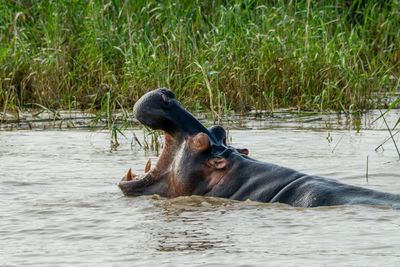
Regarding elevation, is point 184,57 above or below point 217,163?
above

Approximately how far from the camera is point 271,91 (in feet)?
26.1

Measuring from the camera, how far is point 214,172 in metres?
3.76

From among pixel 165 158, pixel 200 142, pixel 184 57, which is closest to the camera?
pixel 200 142

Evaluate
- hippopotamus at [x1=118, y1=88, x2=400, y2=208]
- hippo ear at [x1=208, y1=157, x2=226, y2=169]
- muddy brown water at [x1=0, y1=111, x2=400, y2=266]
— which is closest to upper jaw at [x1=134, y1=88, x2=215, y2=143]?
hippopotamus at [x1=118, y1=88, x2=400, y2=208]

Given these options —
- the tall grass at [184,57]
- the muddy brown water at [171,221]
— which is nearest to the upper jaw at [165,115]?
the muddy brown water at [171,221]

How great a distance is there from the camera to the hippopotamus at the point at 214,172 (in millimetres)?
3582

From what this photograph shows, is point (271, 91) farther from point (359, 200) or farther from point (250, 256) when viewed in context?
point (250, 256)

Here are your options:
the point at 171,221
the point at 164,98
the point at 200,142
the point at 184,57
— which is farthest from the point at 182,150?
the point at 184,57

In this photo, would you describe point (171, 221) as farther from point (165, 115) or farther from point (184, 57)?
point (184, 57)

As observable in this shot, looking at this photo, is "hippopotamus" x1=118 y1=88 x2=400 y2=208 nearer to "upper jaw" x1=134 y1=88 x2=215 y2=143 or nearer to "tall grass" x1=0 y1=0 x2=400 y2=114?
"upper jaw" x1=134 y1=88 x2=215 y2=143

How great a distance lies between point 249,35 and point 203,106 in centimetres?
100

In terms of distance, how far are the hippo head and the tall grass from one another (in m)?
3.23

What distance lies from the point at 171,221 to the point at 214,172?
1.15 feet

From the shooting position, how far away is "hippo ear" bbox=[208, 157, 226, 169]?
12.1 feet
